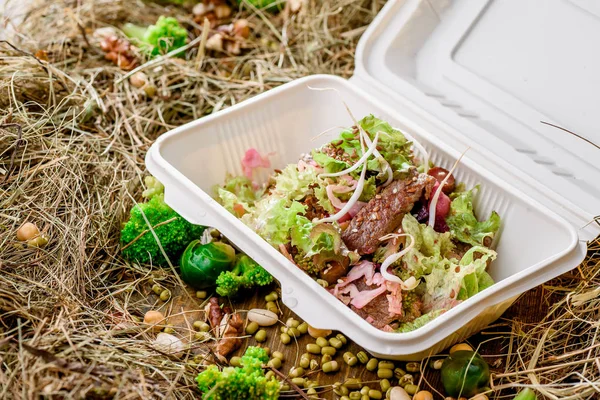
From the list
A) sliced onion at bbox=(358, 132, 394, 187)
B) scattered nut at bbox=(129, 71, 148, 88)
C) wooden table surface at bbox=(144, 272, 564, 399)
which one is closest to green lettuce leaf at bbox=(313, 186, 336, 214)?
sliced onion at bbox=(358, 132, 394, 187)

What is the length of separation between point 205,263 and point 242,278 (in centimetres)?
14

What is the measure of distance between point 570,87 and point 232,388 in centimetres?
161

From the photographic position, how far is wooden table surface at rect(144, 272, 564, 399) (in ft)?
7.48

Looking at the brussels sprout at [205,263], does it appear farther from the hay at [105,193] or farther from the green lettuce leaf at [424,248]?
the green lettuce leaf at [424,248]

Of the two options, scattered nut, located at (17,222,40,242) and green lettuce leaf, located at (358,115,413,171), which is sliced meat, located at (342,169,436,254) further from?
scattered nut, located at (17,222,40,242)

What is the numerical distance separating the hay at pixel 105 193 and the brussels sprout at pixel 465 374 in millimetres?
86

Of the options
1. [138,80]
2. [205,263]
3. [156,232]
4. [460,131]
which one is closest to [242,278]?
[205,263]

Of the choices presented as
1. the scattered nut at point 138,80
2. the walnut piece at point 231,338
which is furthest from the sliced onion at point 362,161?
the scattered nut at point 138,80

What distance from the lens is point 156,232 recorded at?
101 inches

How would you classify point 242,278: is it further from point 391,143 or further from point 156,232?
point 391,143

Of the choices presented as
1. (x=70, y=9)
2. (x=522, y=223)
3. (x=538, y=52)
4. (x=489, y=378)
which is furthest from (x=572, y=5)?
(x=70, y=9)

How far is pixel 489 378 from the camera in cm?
222

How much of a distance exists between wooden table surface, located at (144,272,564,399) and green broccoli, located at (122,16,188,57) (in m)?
1.39

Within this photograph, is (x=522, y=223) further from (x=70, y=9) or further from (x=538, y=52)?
(x=70, y=9)
